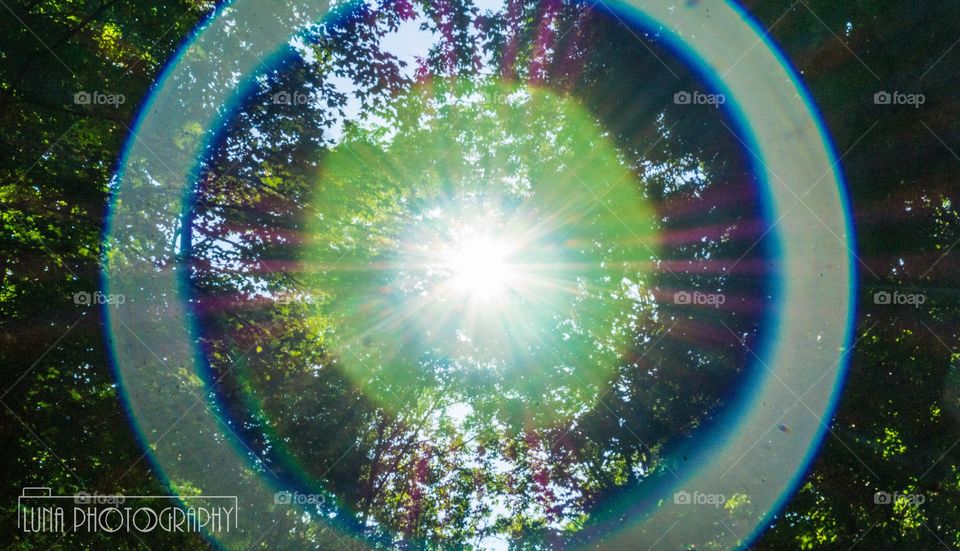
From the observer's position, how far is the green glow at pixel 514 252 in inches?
392

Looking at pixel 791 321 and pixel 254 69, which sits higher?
pixel 254 69

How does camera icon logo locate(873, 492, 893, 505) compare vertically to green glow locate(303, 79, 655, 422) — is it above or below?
below

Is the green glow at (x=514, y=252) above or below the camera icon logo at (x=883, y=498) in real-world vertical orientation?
above

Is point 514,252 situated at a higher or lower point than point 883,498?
higher

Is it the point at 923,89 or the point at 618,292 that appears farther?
the point at 618,292

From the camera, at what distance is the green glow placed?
9.97 metres

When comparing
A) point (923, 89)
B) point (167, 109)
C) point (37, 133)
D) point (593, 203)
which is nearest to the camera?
point (923, 89)

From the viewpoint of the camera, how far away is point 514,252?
12.7 metres

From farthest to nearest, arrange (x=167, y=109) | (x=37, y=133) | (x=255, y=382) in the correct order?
(x=255, y=382)
(x=167, y=109)
(x=37, y=133)

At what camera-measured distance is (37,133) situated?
7.64 m

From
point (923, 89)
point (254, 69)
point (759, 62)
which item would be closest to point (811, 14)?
point (759, 62)

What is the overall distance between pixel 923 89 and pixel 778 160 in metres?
1.90

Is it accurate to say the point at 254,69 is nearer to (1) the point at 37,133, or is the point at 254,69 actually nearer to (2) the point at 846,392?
(1) the point at 37,133

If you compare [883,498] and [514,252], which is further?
[514,252]
